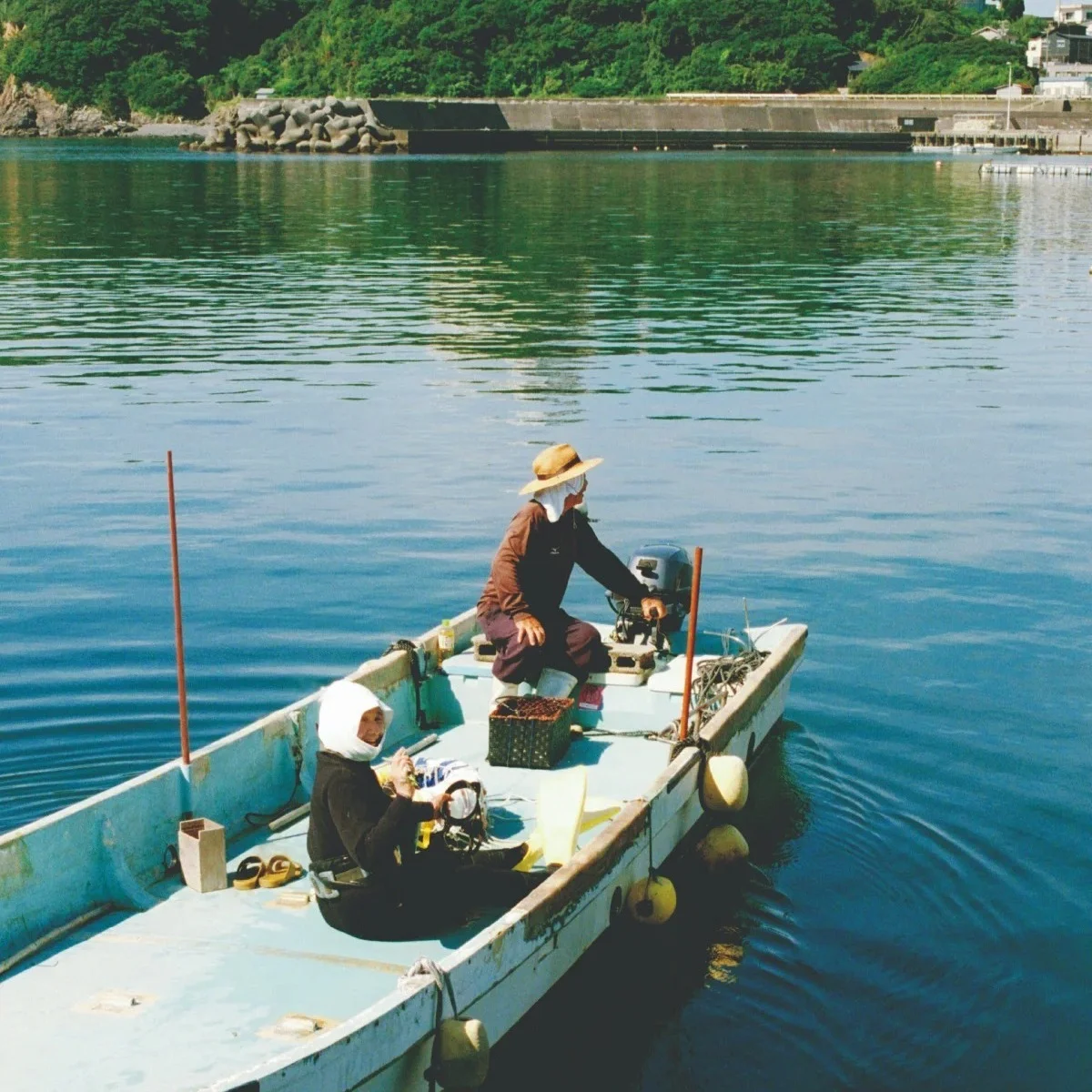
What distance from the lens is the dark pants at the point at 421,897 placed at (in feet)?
27.5

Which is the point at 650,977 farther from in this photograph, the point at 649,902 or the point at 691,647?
the point at 691,647

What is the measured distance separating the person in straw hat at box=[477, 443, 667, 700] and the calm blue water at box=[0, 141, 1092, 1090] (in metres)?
1.90

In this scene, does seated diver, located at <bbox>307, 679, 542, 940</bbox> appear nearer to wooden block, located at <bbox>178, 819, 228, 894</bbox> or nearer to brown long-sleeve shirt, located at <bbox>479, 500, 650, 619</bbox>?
wooden block, located at <bbox>178, 819, 228, 894</bbox>

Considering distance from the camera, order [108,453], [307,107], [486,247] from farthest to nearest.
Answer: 1. [307,107]
2. [486,247]
3. [108,453]

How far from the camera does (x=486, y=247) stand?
2058 inches

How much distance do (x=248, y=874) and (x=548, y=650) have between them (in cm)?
322

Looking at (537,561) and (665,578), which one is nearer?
(537,561)

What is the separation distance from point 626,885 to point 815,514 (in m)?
10.7

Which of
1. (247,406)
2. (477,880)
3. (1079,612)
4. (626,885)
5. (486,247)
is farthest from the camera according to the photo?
(486,247)

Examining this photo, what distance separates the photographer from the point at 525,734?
11008mm

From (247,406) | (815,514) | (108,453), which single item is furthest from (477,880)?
(247,406)

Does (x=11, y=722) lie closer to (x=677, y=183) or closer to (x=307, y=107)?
(x=677, y=183)

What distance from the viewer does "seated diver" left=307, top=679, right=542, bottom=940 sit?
26.1 ft

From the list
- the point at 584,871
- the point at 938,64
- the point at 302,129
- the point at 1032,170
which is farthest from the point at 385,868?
the point at 938,64
